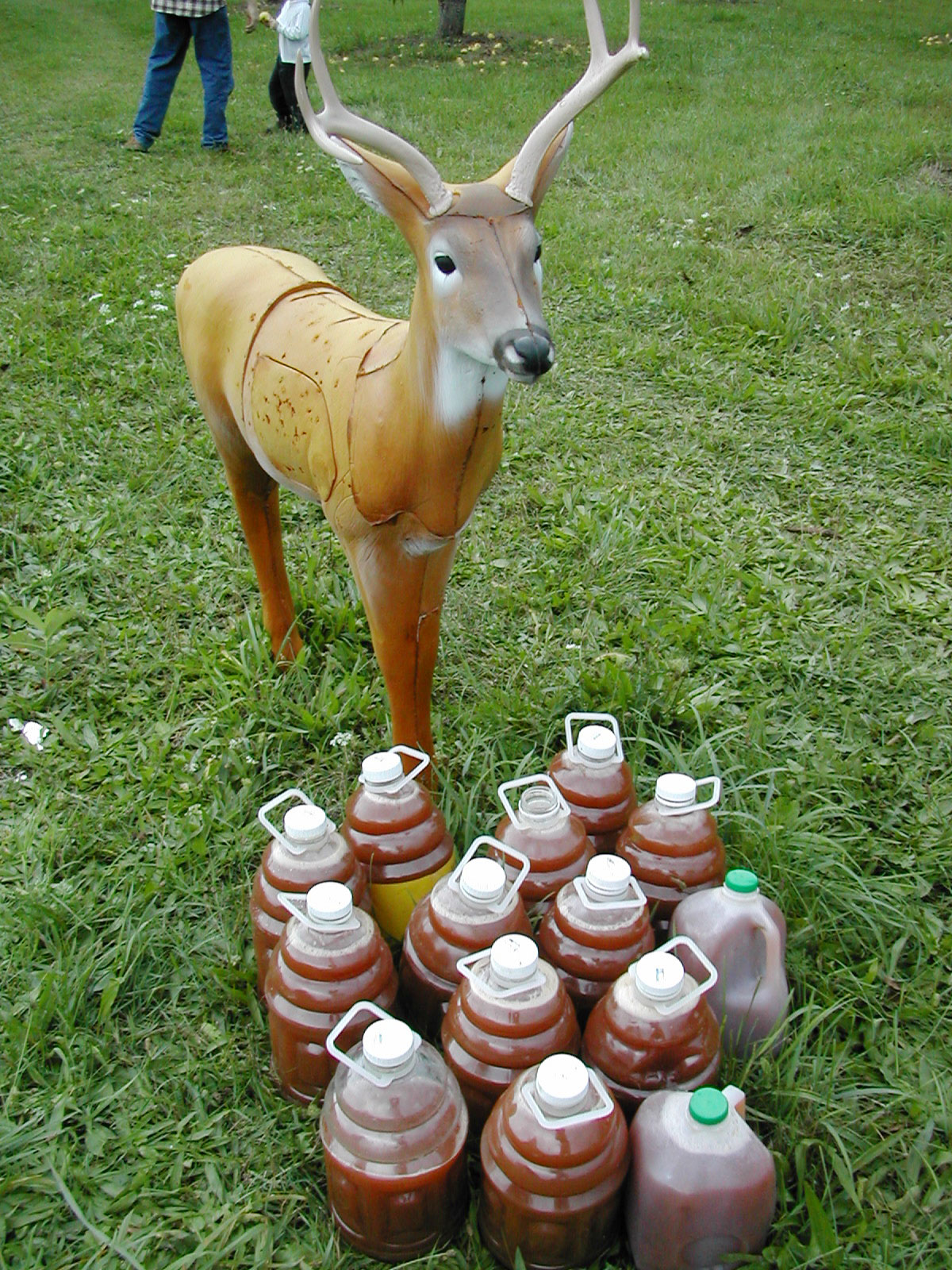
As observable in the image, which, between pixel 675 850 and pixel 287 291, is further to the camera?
pixel 287 291

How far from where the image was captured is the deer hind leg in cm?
295

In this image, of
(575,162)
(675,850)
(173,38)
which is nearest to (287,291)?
(675,850)

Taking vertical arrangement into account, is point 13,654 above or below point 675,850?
below

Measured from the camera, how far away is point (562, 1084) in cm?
154

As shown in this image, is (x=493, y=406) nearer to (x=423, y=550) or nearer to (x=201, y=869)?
(x=423, y=550)

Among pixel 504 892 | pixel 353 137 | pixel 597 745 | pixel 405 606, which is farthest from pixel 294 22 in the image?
pixel 504 892

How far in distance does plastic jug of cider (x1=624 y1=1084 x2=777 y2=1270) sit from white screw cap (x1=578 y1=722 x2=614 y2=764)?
744 mm

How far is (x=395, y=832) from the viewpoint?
7.09 feet

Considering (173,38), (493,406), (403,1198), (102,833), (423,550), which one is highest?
(173,38)

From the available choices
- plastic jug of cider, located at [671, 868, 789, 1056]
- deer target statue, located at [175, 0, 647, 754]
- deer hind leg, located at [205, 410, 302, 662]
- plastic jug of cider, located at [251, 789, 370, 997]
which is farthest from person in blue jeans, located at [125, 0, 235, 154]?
plastic jug of cider, located at [671, 868, 789, 1056]

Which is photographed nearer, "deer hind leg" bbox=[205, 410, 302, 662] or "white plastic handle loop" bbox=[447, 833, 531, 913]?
"white plastic handle loop" bbox=[447, 833, 531, 913]

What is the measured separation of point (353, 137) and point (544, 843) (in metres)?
1.45

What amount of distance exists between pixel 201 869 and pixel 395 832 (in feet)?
2.42

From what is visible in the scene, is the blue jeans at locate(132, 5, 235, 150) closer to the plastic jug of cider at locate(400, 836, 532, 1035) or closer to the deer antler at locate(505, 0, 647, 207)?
the deer antler at locate(505, 0, 647, 207)
